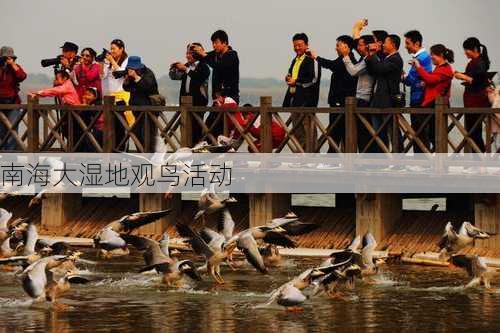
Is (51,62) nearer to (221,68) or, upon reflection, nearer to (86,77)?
(86,77)

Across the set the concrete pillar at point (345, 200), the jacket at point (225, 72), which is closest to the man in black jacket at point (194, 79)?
the jacket at point (225, 72)

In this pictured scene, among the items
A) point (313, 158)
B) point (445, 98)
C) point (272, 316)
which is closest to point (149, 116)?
point (313, 158)

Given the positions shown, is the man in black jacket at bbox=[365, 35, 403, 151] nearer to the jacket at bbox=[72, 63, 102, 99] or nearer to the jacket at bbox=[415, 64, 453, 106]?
the jacket at bbox=[415, 64, 453, 106]

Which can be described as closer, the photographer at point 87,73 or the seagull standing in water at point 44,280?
the seagull standing in water at point 44,280

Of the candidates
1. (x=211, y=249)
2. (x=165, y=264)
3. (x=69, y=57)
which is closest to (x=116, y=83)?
(x=69, y=57)

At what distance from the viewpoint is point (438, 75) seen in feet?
93.5

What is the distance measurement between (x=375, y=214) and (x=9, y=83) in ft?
24.7

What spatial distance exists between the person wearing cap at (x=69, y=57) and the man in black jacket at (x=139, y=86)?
1.44 m

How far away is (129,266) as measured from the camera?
2931 centimetres

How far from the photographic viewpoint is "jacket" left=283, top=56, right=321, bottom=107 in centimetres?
3014

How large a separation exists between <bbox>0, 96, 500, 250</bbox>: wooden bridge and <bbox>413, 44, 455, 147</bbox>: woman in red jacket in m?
0.32

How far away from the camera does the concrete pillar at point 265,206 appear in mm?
30969

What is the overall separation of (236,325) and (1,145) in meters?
11.2

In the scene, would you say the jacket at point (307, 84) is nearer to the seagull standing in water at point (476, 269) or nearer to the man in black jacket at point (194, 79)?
the man in black jacket at point (194, 79)
